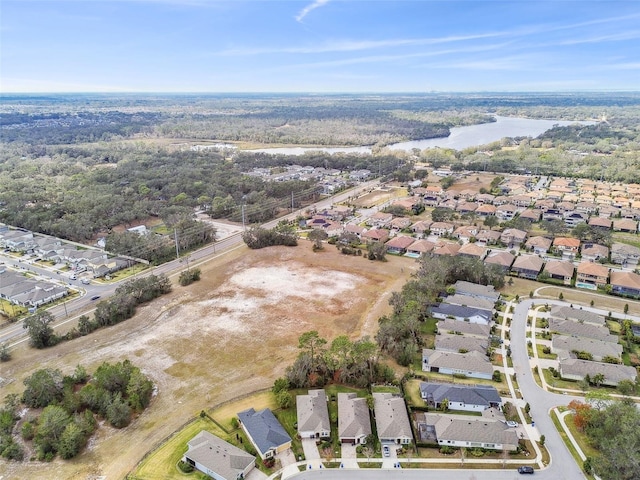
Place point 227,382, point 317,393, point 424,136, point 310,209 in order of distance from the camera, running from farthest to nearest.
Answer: point 424,136 < point 310,209 < point 227,382 < point 317,393

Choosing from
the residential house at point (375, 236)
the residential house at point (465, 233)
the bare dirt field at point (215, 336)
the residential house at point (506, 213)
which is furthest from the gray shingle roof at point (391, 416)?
the residential house at point (506, 213)

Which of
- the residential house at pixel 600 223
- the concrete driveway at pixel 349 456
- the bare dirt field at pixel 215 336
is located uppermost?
the residential house at pixel 600 223

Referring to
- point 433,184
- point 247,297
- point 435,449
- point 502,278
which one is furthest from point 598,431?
point 433,184

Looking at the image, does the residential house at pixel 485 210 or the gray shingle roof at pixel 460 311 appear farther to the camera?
the residential house at pixel 485 210

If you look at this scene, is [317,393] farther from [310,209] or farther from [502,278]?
[310,209]

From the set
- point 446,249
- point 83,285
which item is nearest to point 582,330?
point 446,249

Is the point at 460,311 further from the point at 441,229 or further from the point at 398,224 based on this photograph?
the point at 398,224

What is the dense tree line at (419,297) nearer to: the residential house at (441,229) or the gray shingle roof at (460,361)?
the gray shingle roof at (460,361)
